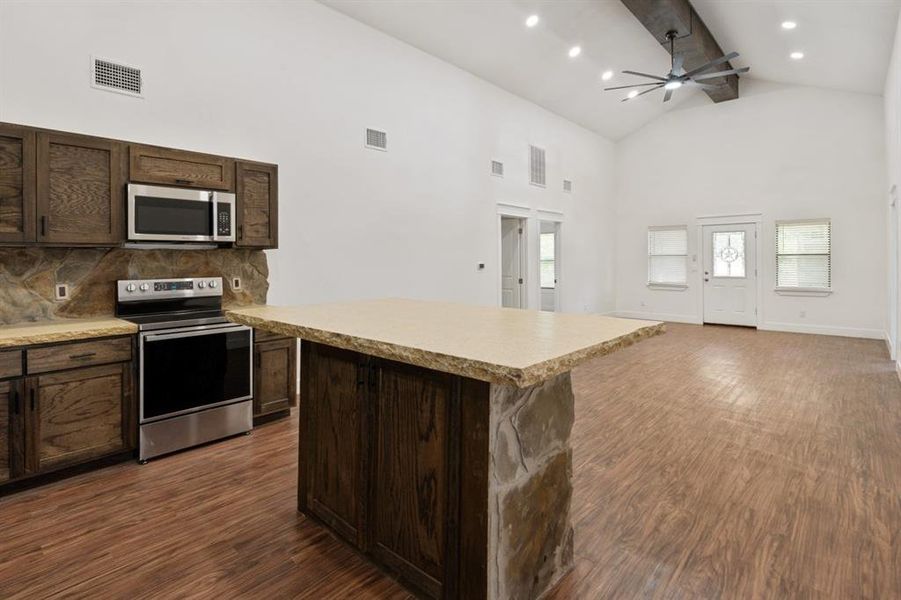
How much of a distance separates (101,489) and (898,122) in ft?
25.0

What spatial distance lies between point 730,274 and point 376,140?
24.3 ft

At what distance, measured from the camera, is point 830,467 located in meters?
2.97

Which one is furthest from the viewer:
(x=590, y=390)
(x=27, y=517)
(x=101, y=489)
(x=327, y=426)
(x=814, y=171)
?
(x=814, y=171)

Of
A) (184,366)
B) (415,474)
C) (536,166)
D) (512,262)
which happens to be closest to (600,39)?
(536,166)

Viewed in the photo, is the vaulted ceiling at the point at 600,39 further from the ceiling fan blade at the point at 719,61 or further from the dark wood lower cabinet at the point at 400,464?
the dark wood lower cabinet at the point at 400,464

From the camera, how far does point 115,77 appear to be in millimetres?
3443

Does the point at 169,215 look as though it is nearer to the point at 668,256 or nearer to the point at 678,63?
the point at 678,63

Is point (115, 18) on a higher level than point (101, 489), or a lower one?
higher

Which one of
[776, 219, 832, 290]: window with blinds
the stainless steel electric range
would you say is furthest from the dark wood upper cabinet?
[776, 219, 832, 290]: window with blinds

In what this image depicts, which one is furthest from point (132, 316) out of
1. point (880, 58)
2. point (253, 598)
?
point (880, 58)

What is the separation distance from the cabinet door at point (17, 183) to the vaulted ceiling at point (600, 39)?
120 inches

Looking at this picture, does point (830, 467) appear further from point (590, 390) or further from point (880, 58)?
point (880, 58)

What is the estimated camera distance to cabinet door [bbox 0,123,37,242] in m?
2.70

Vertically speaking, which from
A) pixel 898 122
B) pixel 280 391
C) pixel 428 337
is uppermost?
pixel 898 122
